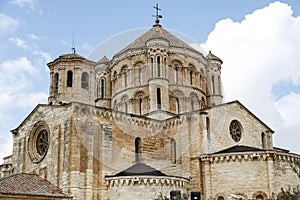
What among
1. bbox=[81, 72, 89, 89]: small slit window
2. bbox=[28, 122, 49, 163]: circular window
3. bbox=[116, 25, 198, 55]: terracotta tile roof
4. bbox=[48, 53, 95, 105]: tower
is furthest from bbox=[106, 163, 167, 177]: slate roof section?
bbox=[116, 25, 198, 55]: terracotta tile roof

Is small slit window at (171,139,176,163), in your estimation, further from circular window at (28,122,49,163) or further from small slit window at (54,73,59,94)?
small slit window at (54,73,59,94)

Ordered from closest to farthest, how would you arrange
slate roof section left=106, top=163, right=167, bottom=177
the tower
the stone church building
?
1. slate roof section left=106, top=163, right=167, bottom=177
2. the stone church building
3. the tower

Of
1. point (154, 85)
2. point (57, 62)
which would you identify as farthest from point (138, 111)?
point (57, 62)

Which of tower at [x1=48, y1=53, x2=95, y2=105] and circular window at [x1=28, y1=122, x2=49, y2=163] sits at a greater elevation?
tower at [x1=48, y1=53, x2=95, y2=105]

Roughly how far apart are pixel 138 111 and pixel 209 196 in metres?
10.2

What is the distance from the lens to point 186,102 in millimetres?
34625

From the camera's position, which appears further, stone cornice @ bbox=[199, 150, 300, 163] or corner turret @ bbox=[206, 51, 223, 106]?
corner turret @ bbox=[206, 51, 223, 106]

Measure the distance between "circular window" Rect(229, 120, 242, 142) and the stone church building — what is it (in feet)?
0.24

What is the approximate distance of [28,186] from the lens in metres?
24.5

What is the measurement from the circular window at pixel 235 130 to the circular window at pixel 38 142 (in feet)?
40.5

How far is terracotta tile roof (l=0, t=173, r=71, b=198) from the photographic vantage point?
23266 mm

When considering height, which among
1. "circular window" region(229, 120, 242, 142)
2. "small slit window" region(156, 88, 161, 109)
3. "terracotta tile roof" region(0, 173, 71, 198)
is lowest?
"terracotta tile roof" region(0, 173, 71, 198)

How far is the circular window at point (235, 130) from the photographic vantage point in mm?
30422

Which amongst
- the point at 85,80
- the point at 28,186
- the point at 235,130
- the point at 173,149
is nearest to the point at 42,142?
the point at 28,186
